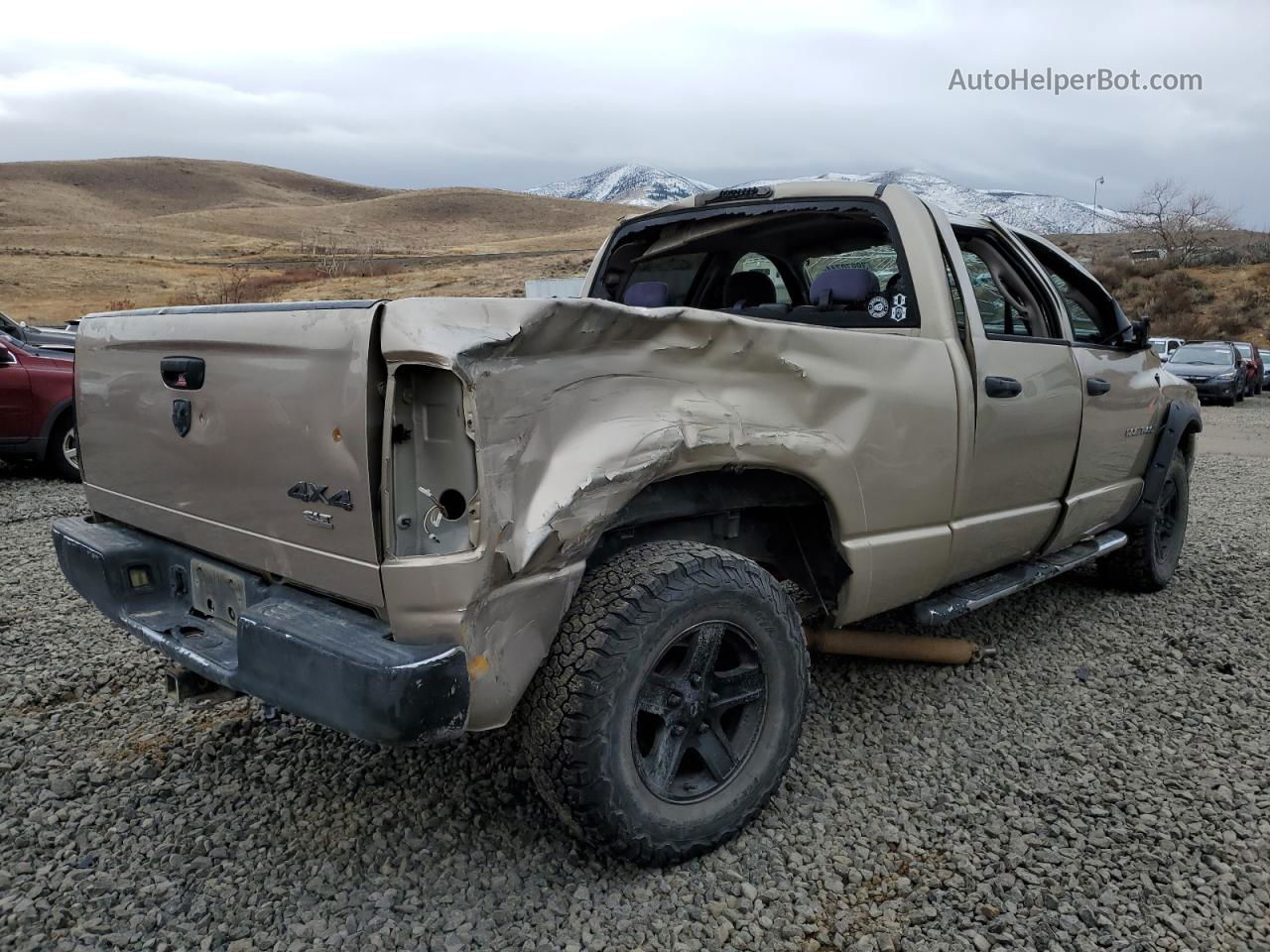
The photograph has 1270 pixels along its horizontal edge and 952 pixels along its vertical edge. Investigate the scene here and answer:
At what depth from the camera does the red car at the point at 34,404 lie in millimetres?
7746

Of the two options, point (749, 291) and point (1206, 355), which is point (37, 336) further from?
point (1206, 355)

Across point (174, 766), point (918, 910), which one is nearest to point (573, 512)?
point (918, 910)

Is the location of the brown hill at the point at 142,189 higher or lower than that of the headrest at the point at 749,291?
higher

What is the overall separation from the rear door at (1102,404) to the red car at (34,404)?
743cm

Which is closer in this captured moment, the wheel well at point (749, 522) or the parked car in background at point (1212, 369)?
the wheel well at point (749, 522)

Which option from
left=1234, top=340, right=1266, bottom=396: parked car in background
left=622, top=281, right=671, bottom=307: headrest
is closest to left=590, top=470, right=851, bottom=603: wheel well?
left=622, top=281, right=671, bottom=307: headrest

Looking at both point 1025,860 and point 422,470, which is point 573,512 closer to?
point 422,470

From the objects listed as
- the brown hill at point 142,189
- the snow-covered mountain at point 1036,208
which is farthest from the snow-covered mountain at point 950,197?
the brown hill at point 142,189

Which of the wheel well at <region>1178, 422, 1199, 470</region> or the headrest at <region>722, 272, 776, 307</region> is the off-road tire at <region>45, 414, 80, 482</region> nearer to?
the headrest at <region>722, 272, 776, 307</region>

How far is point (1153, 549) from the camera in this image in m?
4.93

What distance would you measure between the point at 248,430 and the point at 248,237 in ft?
249

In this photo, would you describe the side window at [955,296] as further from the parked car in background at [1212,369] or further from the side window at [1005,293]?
the parked car in background at [1212,369]

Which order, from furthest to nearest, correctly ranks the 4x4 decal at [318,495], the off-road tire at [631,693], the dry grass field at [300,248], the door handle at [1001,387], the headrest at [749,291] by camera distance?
the dry grass field at [300,248] < the headrest at [749,291] < the door handle at [1001,387] < the off-road tire at [631,693] < the 4x4 decal at [318,495]

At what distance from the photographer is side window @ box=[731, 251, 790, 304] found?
4.30m
